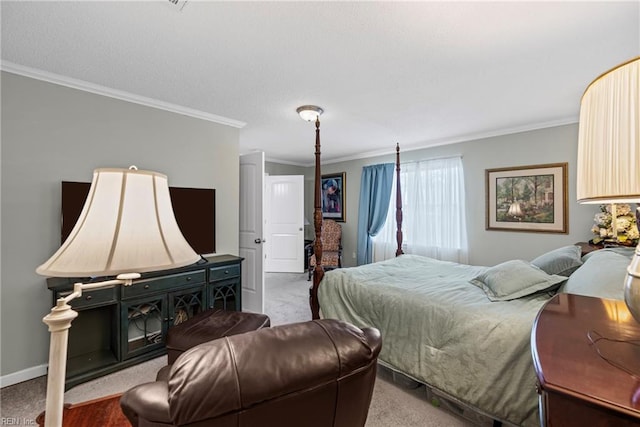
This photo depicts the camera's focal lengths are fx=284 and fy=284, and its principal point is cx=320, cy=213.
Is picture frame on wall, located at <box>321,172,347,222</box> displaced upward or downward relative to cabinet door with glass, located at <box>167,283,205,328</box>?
upward

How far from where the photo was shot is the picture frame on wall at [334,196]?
6070 millimetres

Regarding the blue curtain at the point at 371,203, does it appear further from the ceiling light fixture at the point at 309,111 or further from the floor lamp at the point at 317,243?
the floor lamp at the point at 317,243

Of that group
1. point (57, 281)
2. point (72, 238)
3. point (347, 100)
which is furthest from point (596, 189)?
point (57, 281)

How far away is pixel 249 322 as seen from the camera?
2178 millimetres

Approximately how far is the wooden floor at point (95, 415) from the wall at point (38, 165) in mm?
1673

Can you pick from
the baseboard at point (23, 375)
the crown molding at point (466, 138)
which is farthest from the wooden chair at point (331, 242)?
the baseboard at point (23, 375)

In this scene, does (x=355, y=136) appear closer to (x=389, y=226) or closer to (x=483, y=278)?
(x=389, y=226)

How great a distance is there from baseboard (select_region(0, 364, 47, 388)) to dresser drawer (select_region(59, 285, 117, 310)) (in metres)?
0.67

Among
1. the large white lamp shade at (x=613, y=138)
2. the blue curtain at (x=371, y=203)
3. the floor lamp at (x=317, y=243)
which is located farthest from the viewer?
the blue curtain at (x=371, y=203)

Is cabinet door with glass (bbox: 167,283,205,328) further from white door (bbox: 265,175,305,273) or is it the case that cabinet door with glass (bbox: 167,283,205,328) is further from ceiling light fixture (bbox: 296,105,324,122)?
white door (bbox: 265,175,305,273)

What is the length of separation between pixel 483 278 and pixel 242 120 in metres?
3.06

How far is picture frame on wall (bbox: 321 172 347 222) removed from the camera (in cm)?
607

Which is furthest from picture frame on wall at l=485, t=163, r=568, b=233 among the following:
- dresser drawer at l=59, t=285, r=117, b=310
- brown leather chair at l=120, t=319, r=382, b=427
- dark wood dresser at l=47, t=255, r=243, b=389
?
dresser drawer at l=59, t=285, r=117, b=310

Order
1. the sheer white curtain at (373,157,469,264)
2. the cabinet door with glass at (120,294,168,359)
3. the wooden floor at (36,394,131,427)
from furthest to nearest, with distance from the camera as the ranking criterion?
the sheer white curtain at (373,157,469,264) < the cabinet door with glass at (120,294,168,359) < the wooden floor at (36,394,131,427)
